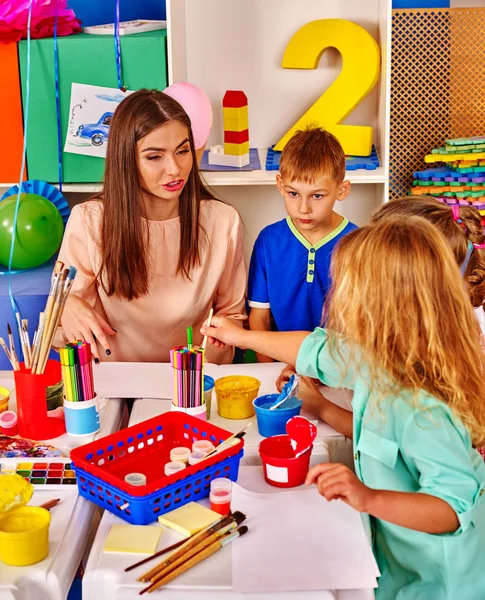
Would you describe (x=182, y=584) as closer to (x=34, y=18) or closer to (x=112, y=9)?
(x=34, y=18)

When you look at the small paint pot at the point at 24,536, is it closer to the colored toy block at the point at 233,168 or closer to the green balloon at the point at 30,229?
the green balloon at the point at 30,229

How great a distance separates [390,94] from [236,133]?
1.54ft

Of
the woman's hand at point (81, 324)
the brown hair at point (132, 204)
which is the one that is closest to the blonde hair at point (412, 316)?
the woman's hand at point (81, 324)

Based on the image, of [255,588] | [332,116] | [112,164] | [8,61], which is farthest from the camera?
[332,116]

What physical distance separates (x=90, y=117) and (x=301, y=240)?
769mm

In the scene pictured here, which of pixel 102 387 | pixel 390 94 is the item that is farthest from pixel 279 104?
pixel 102 387

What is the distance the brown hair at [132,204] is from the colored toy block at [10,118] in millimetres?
575

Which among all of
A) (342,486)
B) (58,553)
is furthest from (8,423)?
(342,486)

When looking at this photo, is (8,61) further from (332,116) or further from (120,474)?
(120,474)

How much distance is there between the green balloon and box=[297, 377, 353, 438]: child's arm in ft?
3.63

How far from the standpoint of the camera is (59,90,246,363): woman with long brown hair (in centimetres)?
178

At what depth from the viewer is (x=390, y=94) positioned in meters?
2.43

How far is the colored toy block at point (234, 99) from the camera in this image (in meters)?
2.40

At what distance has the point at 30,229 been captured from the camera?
2.22m
